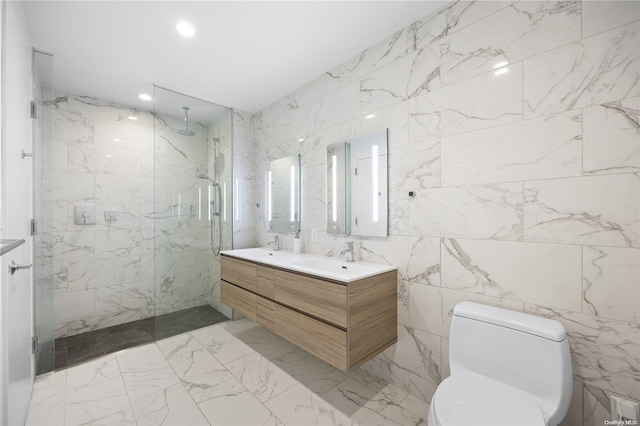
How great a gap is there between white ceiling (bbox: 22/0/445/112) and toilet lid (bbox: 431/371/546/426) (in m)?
2.12

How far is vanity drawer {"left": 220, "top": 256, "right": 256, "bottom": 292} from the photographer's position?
7.79 feet

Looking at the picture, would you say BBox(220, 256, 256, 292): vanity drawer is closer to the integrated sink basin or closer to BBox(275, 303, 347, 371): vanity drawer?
the integrated sink basin

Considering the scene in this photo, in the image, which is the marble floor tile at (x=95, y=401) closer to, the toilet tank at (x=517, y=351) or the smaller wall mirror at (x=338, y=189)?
the smaller wall mirror at (x=338, y=189)

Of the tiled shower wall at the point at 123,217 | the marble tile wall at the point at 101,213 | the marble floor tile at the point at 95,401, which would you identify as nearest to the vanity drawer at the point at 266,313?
the marble floor tile at the point at 95,401

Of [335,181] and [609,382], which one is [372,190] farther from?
[609,382]

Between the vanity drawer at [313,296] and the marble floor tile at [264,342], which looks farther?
the marble floor tile at [264,342]

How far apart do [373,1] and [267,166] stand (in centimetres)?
191

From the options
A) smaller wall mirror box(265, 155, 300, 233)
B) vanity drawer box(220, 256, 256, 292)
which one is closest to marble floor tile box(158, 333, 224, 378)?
vanity drawer box(220, 256, 256, 292)

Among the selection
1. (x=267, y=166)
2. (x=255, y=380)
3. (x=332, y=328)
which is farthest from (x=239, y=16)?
(x=255, y=380)

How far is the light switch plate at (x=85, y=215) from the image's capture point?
2826mm

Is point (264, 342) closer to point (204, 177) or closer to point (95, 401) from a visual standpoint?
point (95, 401)

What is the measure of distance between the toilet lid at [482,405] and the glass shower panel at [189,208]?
2540 mm

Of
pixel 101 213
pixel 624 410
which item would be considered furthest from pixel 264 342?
pixel 624 410

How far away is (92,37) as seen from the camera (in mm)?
1957
